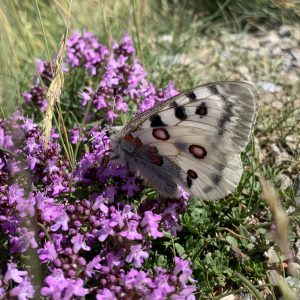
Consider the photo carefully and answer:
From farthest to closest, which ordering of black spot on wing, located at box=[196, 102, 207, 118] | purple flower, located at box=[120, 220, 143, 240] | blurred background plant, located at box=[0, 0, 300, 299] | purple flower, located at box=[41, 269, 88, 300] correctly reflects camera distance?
blurred background plant, located at box=[0, 0, 300, 299], black spot on wing, located at box=[196, 102, 207, 118], purple flower, located at box=[120, 220, 143, 240], purple flower, located at box=[41, 269, 88, 300]

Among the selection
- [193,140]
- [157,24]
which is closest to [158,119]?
[193,140]

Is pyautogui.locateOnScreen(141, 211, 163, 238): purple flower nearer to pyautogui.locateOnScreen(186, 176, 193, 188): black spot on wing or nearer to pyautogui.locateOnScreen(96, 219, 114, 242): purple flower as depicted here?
pyautogui.locateOnScreen(96, 219, 114, 242): purple flower

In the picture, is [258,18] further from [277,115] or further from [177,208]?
[177,208]

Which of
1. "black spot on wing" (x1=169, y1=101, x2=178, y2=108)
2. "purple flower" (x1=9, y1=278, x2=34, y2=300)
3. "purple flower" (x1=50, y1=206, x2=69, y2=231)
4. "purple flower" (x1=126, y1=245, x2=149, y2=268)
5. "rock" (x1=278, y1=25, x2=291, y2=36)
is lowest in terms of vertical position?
"rock" (x1=278, y1=25, x2=291, y2=36)

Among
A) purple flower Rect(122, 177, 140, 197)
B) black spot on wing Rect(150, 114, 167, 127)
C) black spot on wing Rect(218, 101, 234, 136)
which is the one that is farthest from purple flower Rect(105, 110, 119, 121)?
black spot on wing Rect(218, 101, 234, 136)

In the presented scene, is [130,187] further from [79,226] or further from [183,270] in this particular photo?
[183,270]

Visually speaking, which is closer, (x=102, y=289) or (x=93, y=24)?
(x=102, y=289)

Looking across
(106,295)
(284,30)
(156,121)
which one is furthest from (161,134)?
(284,30)
